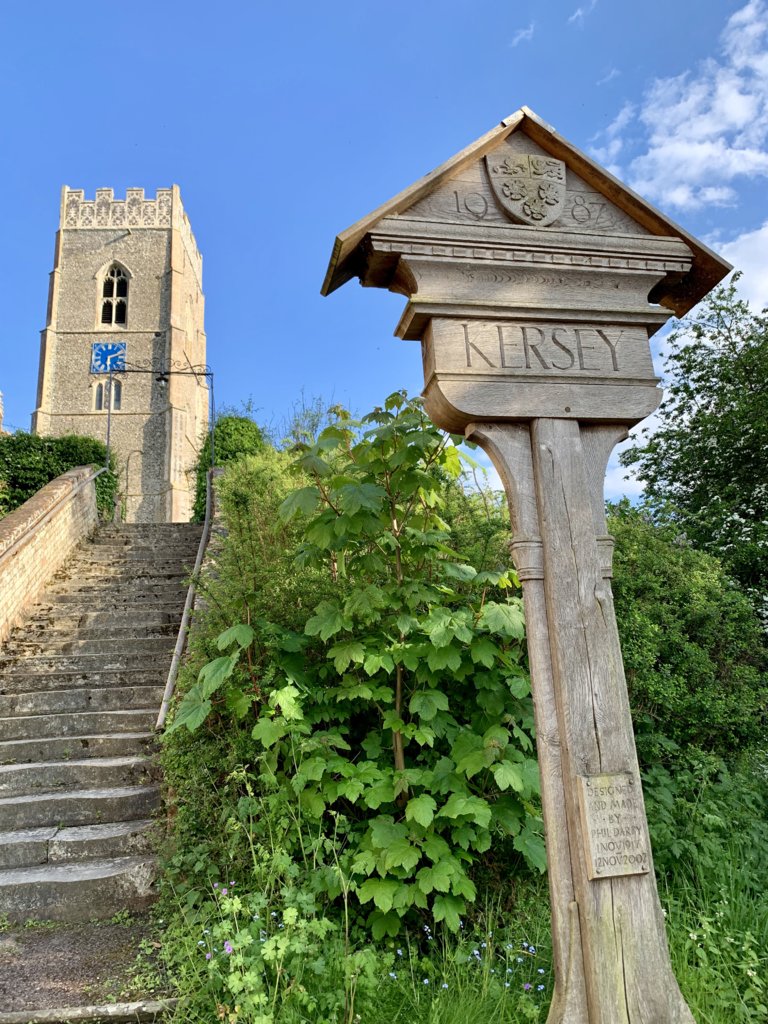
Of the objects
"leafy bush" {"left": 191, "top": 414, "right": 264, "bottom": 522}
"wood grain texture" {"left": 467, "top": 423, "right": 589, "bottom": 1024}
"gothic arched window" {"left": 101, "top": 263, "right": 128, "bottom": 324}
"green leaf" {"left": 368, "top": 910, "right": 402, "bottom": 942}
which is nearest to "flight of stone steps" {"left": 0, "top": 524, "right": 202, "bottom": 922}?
"green leaf" {"left": 368, "top": 910, "right": 402, "bottom": 942}

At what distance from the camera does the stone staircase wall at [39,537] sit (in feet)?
22.1

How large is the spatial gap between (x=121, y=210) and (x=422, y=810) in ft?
134

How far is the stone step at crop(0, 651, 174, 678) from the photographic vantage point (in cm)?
590

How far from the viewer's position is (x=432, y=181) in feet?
7.30

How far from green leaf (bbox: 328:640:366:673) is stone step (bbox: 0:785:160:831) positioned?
2164 mm

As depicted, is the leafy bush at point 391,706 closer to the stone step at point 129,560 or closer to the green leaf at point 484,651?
the green leaf at point 484,651

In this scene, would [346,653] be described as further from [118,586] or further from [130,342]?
[130,342]

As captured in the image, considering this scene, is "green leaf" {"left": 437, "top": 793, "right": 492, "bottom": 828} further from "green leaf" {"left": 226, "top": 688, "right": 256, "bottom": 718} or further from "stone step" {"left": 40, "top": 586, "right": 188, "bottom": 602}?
"stone step" {"left": 40, "top": 586, "right": 188, "bottom": 602}

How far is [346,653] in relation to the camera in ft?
8.90

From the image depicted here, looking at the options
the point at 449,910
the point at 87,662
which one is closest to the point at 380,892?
Answer: the point at 449,910

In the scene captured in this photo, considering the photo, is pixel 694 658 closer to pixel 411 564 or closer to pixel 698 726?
pixel 698 726

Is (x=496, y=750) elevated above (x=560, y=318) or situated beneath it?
situated beneath

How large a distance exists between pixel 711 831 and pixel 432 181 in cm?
316

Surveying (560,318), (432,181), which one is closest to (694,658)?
(560,318)
